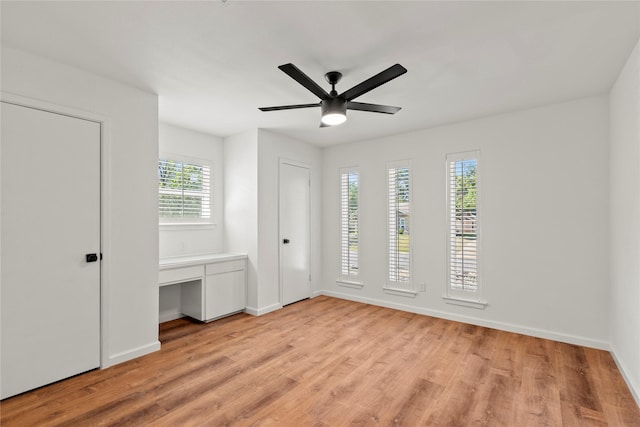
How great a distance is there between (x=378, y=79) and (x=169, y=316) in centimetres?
389

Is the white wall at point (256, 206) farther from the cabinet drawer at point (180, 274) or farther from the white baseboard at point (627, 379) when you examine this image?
the white baseboard at point (627, 379)

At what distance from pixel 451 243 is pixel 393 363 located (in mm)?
1905

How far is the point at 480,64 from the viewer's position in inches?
101

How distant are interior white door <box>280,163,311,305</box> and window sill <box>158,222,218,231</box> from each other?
1.08 metres

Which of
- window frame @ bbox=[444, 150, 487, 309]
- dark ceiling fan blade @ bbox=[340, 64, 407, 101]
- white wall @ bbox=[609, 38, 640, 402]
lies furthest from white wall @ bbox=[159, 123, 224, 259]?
white wall @ bbox=[609, 38, 640, 402]

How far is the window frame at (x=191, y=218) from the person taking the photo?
4094 mm

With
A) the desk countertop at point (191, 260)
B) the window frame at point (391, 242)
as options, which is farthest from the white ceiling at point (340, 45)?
the desk countertop at point (191, 260)

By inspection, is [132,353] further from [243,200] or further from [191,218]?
[243,200]

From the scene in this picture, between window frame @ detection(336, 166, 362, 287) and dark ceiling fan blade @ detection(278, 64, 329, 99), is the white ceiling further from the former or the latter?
window frame @ detection(336, 166, 362, 287)

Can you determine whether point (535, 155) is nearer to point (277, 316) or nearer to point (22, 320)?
point (277, 316)

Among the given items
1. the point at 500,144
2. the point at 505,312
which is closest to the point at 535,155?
the point at 500,144

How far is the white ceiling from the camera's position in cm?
190

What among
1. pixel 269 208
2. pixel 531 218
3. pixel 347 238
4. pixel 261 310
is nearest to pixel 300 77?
pixel 269 208

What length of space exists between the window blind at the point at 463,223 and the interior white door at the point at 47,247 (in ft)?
13.0
